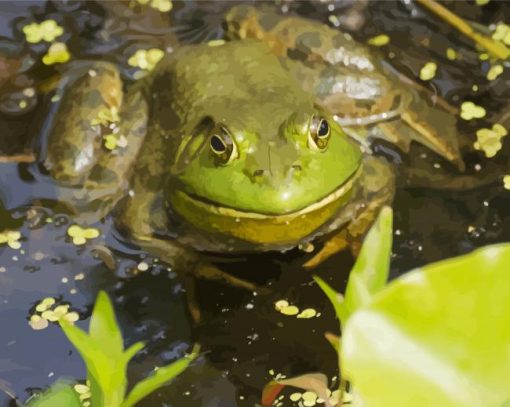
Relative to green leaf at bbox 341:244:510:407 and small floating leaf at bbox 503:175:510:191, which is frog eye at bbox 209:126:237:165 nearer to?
small floating leaf at bbox 503:175:510:191

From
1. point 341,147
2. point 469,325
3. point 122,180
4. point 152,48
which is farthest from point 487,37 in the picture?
point 469,325

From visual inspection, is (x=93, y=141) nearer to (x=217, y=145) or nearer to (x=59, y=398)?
(x=217, y=145)

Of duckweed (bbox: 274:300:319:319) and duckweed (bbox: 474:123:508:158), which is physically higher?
duckweed (bbox: 474:123:508:158)

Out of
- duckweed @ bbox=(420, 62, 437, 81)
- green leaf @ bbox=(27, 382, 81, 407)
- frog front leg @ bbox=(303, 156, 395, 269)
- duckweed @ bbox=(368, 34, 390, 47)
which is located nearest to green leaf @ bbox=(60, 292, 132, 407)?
green leaf @ bbox=(27, 382, 81, 407)

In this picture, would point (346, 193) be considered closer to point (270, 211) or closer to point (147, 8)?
point (270, 211)

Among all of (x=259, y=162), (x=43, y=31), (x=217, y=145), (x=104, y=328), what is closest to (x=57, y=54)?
(x=43, y=31)

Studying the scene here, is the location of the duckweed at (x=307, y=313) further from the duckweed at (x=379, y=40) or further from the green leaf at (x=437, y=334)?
the green leaf at (x=437, y=334)

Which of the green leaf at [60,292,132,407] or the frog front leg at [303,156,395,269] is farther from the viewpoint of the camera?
the frog front leg at [303,156,395,269]
